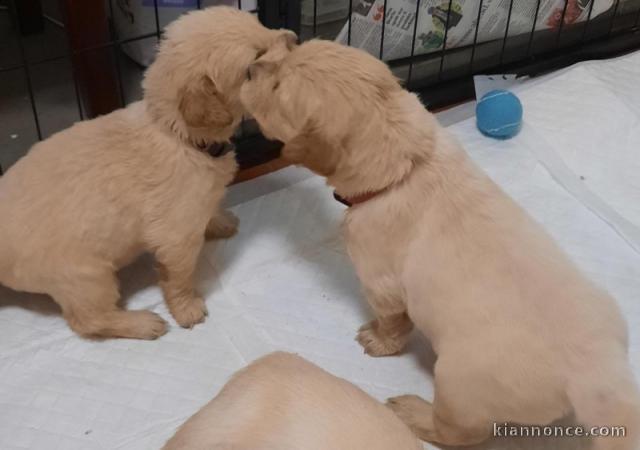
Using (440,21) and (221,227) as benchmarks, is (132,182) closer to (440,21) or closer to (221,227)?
(221,227)

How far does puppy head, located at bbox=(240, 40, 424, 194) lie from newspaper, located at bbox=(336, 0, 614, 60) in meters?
1.02

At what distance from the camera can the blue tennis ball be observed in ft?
8.19

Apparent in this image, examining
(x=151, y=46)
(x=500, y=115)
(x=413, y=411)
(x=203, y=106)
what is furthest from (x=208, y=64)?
(x=500, y=115)

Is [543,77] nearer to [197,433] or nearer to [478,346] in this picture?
[478,346]

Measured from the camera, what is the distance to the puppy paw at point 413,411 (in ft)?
5.61

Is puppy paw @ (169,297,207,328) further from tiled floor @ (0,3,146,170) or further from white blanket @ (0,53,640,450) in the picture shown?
tiled floor @ (0,3,146,170)

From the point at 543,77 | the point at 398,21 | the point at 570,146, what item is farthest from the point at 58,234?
the point at 543,77

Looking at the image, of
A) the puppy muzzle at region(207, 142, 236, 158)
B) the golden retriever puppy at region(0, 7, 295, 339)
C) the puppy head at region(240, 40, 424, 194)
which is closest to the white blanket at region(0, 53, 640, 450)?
the golden retriever puppy at region(0, 7, 295, 339)

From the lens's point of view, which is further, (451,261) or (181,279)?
(181,279)

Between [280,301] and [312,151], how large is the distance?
0.58 meters

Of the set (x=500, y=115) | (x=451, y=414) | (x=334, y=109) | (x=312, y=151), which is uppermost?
(x=334, y=109)

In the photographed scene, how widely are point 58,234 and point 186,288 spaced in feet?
1.14

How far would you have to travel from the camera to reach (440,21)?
2.69m

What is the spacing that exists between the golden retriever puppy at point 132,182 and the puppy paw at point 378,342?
0.46 m
